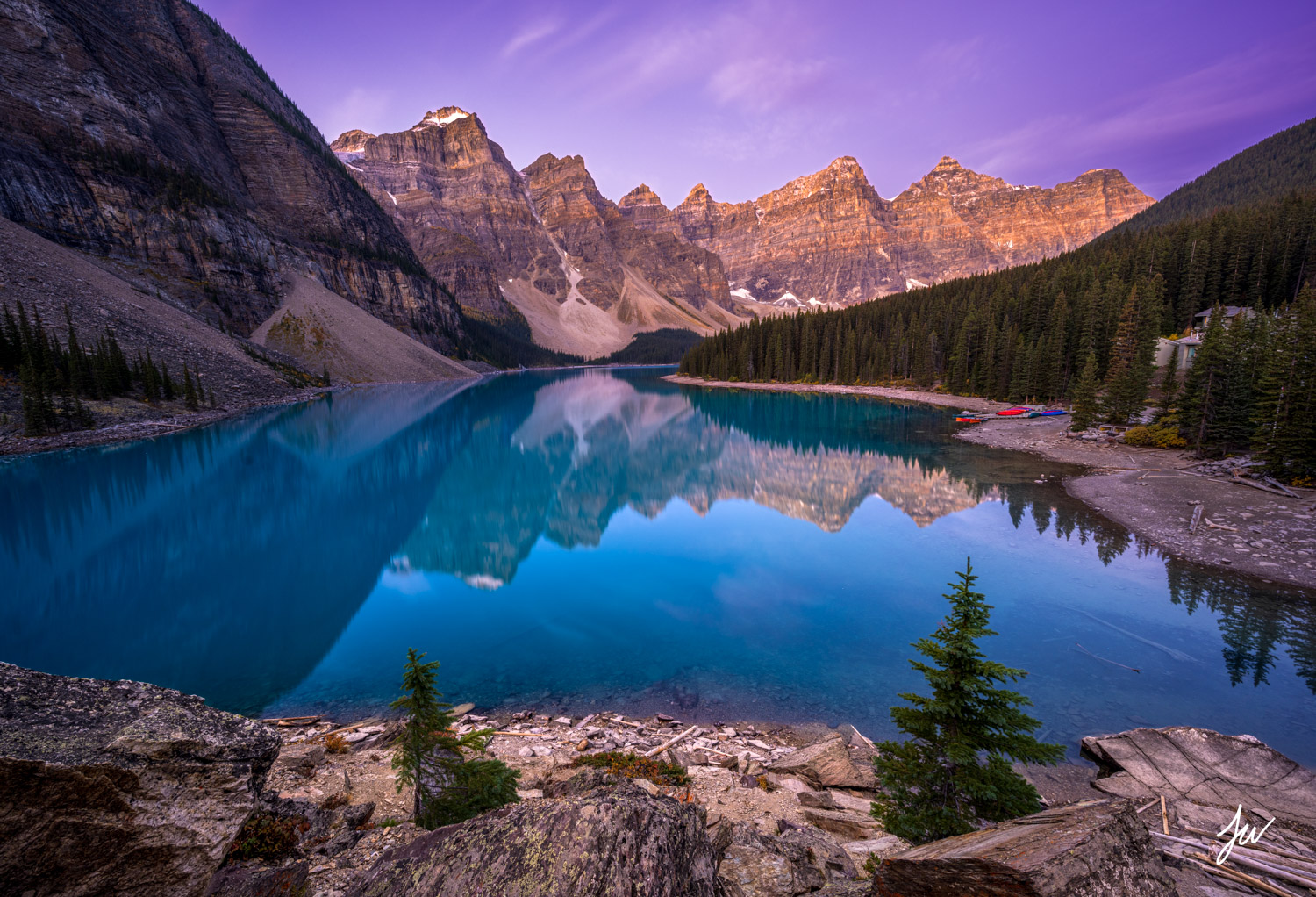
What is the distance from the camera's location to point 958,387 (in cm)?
7994

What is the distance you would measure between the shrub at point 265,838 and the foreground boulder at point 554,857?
1.94 metres

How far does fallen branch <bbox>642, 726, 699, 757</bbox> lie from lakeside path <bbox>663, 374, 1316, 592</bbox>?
67.4 feet

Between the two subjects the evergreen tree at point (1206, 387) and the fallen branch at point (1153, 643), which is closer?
the fallen branch at point (1153, 643)

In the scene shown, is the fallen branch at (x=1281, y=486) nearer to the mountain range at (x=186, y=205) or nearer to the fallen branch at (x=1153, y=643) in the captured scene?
the fallen branch at (x=1153, y=643)

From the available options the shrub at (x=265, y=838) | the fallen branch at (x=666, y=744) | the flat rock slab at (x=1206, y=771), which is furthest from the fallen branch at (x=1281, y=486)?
the shrub at (x=265, y=838)

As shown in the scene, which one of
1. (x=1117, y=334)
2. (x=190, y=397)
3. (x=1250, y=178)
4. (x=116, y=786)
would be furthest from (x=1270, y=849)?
(x=1250, y=178)

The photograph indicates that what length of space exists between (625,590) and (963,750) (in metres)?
15.0

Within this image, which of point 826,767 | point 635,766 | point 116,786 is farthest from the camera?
point 826,767

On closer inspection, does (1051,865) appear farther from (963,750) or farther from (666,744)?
(666,744)

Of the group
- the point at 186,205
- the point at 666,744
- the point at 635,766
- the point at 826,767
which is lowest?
the point at 666,744

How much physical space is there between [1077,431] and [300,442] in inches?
2629

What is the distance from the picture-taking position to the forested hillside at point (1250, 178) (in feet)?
360

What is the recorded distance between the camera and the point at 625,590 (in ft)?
64.8

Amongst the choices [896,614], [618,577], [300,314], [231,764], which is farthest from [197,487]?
[300,314]
